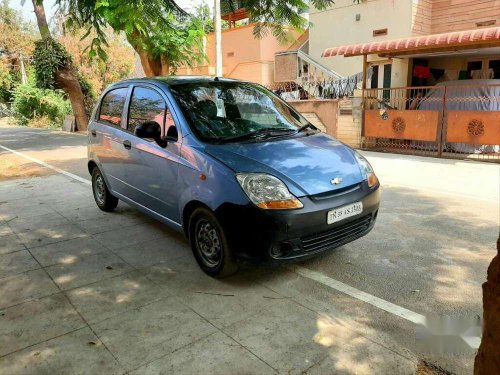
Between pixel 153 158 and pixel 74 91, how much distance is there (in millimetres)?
18138

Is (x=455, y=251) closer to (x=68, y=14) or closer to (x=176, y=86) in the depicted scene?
(x=176, y=86)

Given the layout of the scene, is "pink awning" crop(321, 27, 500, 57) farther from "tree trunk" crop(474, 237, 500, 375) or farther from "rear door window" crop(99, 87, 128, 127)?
"tree trunk" crop(474, 237, 500, 375)

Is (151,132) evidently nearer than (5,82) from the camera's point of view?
Yes

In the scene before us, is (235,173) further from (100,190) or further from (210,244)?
(100,190)

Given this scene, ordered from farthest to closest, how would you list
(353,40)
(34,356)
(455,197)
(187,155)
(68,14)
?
1. (353,40)
2. (455,197)
3. (68,14)
4. (187,155)
5. (34,356)

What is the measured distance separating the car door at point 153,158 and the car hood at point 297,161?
0.56m

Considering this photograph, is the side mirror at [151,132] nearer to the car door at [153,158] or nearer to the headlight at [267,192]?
the car door at [153,158]

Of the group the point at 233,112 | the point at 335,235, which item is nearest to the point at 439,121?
the point at 233,112

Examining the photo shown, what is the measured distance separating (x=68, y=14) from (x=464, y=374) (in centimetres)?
628

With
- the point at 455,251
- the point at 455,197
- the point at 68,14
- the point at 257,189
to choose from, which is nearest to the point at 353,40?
the point at 455,197

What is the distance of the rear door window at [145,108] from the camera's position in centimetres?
428

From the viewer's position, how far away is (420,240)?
184 inches

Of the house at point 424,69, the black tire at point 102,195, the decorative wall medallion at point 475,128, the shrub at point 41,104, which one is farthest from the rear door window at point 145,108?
the shrub at point 41,104

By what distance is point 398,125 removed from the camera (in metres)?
11.0
